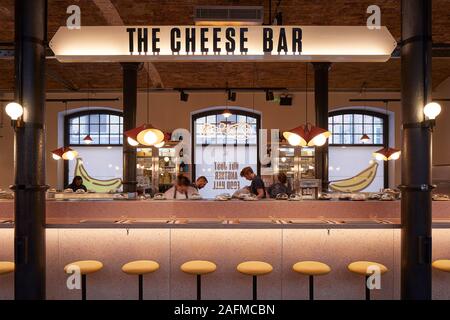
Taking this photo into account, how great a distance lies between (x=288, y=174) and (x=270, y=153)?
890 mm

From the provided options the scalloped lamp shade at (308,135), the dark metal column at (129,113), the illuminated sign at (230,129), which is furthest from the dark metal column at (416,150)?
the illuminated sign at (230,129)

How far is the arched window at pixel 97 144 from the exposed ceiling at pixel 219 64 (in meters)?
1.23

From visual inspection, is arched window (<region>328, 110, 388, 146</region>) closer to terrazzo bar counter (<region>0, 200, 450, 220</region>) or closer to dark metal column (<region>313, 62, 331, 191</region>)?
dark metal column (<region>313, 62, 331, 191</region>)

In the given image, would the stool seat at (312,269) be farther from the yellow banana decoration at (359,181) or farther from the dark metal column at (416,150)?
the yellow banana decoration at (359,181)

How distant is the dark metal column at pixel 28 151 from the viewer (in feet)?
13.5

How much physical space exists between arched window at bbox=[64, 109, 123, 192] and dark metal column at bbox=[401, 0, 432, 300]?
1011 centimetres

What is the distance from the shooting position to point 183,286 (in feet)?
15.5

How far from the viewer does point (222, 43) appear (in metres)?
4.59

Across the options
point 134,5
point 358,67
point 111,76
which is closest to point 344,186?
point 358,67

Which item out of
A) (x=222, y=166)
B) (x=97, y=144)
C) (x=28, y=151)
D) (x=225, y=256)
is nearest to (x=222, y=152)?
(x=222, y=166)

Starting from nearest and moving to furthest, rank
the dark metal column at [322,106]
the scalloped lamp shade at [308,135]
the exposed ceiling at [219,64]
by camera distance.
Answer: the scalloped lamp shade at [308,135] → the exposed ceiling at [219,64] → the dark metal column at [322,106]

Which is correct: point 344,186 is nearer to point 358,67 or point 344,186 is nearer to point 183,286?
point 358,67

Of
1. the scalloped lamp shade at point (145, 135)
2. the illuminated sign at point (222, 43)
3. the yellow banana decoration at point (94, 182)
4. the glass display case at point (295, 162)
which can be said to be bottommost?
the yellow banana decoration at point (94, 182)

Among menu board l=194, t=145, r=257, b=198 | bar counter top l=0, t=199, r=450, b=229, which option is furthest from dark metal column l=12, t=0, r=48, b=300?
menu board l=194, t=145, r=257, b=198
